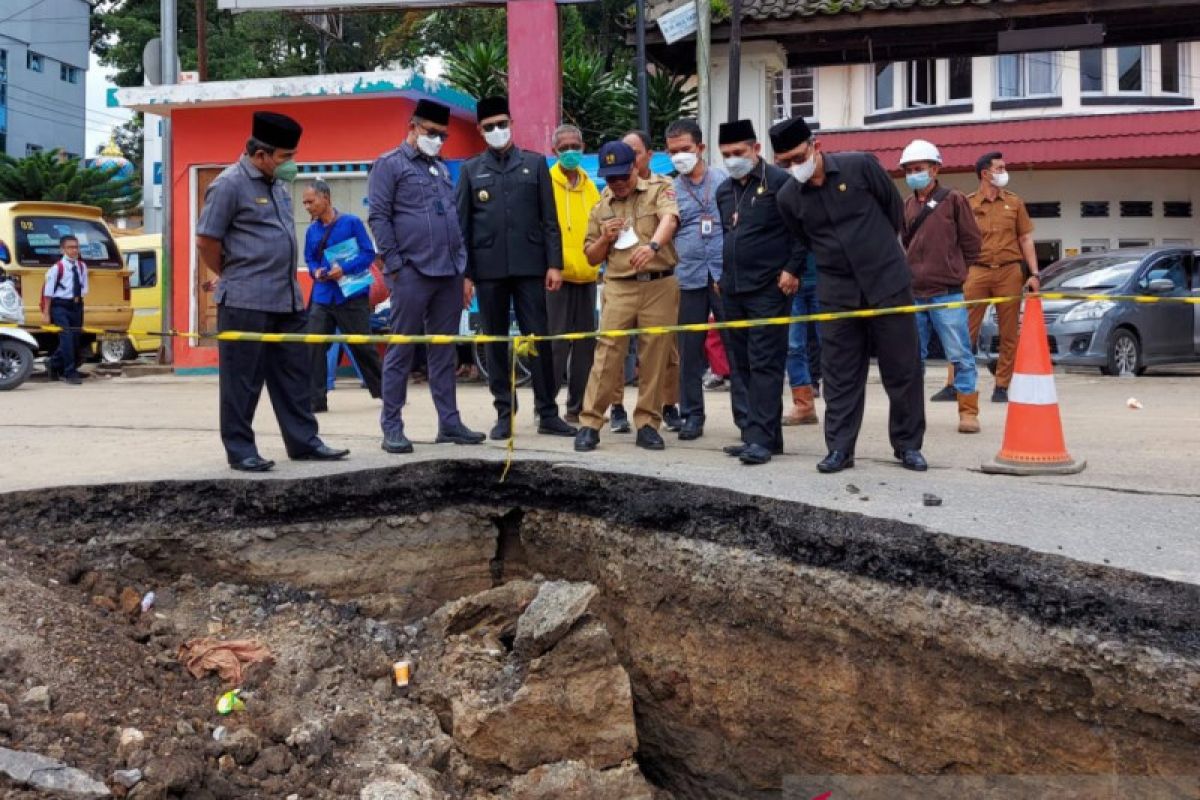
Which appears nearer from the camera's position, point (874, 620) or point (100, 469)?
point (874, 620)

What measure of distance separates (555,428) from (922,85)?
1695 centimetres

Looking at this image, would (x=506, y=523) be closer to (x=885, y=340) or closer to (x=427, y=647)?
(x=427, y=647)

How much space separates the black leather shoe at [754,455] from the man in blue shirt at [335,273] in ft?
13.2

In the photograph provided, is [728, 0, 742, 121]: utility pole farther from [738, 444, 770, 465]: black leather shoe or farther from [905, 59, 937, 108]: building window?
[905, 59, 937, 108]: building window

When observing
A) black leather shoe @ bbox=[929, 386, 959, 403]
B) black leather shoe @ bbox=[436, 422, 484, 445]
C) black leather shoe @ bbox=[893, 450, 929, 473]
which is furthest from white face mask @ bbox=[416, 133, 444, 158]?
black leather shoe @ bbox=[929, 386, 959, 403]

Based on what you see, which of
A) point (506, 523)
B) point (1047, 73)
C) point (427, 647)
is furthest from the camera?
point (1047, 73)

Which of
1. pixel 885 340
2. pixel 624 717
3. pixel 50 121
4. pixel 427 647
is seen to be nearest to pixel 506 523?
pixel 427 647

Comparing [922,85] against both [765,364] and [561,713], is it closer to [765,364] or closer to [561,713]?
[765,364]

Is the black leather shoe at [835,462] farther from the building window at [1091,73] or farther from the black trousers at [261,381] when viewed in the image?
the building window at [1091,73]

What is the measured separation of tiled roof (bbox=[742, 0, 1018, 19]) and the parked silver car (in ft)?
10.2

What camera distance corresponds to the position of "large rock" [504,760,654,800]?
4363 mm

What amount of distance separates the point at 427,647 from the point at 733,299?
2470mm

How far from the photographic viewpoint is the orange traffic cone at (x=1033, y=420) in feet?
17.9

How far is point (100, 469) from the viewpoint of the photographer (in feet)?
18.8
